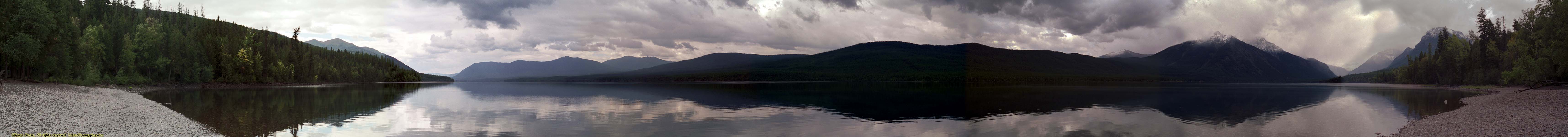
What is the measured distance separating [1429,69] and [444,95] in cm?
15080

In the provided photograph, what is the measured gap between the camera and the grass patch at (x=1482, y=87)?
264 ft

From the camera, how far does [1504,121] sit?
23781 millimetres

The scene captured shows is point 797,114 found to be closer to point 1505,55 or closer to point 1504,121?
point 1504,121

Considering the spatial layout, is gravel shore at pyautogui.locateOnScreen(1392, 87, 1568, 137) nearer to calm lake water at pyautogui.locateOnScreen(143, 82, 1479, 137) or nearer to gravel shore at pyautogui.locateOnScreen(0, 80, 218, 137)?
calm lake water at pyautogui.locateOnScreen(143, 82, 1479, 137)

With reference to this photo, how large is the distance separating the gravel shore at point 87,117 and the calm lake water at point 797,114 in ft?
4.31

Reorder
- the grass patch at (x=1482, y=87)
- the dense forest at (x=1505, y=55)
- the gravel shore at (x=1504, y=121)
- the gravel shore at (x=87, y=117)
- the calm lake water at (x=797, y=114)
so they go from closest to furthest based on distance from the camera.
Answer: the gravel shore at (x=87, y=117)
the gravel shore at (x=1504, y=121)
the calm lake water at (x=797, y=114)
the dense forest at (x=1505, y=55)
the grass patch at (x=1482, y=87)

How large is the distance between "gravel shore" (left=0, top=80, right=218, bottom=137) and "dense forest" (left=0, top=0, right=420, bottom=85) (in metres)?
29.3

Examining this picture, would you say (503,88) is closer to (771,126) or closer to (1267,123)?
(771,126)

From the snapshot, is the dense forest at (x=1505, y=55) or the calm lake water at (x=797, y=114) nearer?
the calm lake water at (x=797, y=114)

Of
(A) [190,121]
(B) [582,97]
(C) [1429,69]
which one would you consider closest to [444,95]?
(B) [582,97]

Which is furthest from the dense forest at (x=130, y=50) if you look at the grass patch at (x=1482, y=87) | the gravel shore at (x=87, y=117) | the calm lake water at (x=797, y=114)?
the grass patch at (x=1482, y=87)

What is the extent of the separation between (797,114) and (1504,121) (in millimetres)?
25614

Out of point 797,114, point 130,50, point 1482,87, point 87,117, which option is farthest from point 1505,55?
point 130,50

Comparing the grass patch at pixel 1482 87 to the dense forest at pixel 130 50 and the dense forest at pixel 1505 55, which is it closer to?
the dense forest at pixel 1505 55
